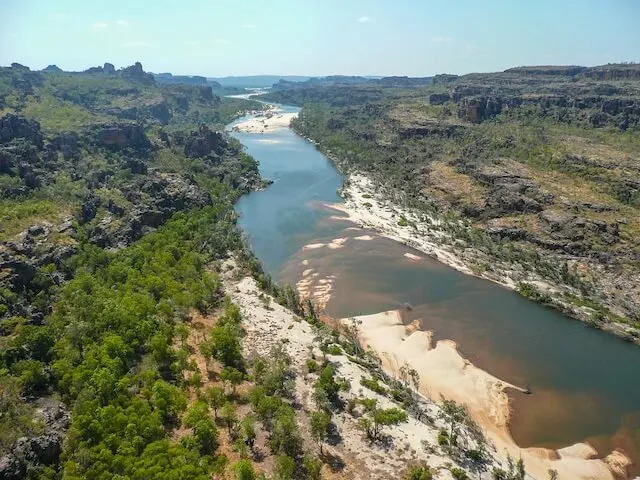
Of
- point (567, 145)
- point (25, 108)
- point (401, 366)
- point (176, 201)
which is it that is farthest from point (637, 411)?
point (25, 108)

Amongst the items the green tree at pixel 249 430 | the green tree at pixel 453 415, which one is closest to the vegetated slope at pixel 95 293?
the green tree at pixel 249 430

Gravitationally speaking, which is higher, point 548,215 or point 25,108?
point 25,108

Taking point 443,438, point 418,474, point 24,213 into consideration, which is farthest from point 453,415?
point 24,213

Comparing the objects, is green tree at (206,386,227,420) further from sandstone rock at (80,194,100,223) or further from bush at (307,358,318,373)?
sandstone rock at (80,194,100,223)

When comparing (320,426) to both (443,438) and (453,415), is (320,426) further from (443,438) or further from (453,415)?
(453,415)

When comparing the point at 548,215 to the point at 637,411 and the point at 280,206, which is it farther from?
the point at 280,206

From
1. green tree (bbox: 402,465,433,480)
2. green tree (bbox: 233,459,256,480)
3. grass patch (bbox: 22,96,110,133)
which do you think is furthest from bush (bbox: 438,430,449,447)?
grass patch (bbox: 22,96,110,133)
